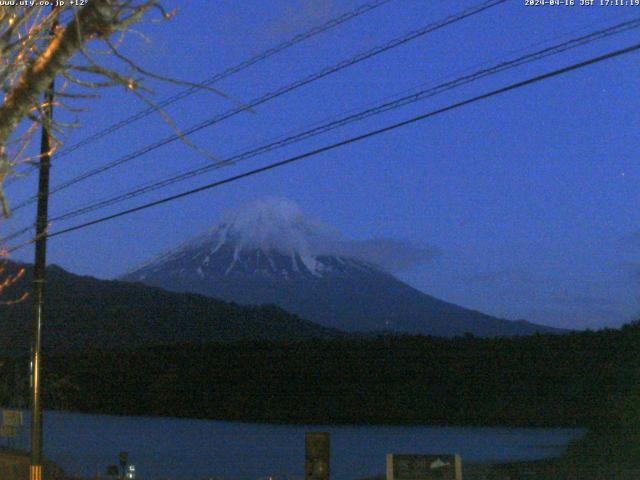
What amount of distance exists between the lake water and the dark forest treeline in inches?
141

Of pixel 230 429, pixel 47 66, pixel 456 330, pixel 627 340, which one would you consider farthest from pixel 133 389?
pixel 456 330

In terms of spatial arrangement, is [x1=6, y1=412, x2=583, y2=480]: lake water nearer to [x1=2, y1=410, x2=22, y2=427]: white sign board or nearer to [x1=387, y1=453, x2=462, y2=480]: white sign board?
[x1=2, y1=410, x2=22, y2=427]: white sign board

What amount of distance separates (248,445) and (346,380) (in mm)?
27549

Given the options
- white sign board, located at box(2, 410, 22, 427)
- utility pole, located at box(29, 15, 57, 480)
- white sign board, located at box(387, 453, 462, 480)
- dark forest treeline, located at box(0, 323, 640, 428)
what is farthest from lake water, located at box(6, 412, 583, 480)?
white sign board, located at box(387, 453, 462, 480)

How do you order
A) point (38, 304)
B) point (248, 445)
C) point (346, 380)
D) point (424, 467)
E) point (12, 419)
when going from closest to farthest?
point (424, 467) → point (38, 304) → point (12, 419) → point (248, 445) → point (346, 380)

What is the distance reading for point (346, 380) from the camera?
70.9m

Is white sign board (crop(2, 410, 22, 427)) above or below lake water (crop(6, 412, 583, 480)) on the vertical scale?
above

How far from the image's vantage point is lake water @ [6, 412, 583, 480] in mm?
33062

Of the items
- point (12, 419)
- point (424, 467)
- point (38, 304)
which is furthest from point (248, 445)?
point (424, 467)

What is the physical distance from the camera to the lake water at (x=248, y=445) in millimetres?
33062

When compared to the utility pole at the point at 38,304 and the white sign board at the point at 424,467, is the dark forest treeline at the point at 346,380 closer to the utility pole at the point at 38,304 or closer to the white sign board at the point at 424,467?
the utility pole at the point at 38,304

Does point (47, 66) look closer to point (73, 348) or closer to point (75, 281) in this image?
point (73, 348)

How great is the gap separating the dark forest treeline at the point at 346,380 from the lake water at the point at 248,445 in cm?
358

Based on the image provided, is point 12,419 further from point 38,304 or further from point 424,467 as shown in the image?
point 424,467
